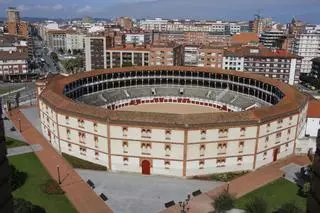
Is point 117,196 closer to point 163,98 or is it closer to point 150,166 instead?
point 150,166

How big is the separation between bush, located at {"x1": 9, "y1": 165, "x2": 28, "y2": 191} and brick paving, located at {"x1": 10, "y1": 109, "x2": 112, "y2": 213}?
415cm

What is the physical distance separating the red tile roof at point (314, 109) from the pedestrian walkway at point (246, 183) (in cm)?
1156

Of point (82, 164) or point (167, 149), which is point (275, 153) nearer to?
point (167, 149)

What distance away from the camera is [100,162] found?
5994 centimetres

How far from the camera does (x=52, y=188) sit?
5097 cm

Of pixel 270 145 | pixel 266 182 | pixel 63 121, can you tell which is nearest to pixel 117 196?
pixel 63 121

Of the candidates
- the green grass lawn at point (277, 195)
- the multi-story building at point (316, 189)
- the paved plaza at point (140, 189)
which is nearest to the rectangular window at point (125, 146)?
the paved plaza at point (140, 189)

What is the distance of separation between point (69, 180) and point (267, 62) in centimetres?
9808

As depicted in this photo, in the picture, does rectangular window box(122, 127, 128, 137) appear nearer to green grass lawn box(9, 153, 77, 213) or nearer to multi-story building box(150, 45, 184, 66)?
green grass lawn box(9, 153, 77, 213)

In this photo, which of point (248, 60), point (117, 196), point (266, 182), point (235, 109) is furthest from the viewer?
point (248, 60)

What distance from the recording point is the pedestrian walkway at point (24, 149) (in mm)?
64750

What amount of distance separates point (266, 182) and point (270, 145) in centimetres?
844

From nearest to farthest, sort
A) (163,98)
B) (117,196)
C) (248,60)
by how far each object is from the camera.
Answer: (117,196), (163,98), (248,60)

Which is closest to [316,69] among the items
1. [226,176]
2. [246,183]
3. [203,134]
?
[226,176]
